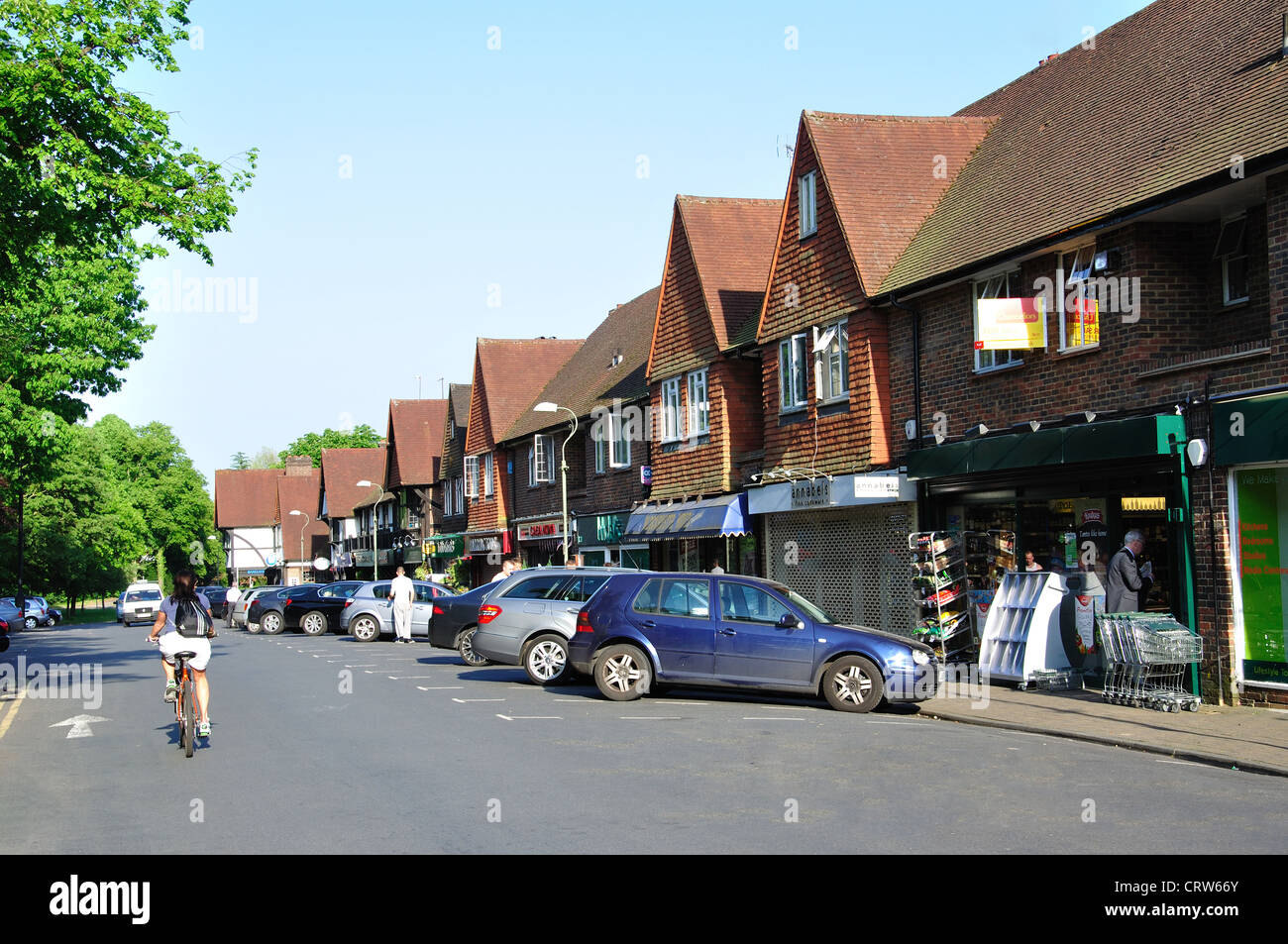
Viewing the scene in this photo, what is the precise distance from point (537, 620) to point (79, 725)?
6596mm

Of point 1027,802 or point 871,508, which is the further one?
point 871,508

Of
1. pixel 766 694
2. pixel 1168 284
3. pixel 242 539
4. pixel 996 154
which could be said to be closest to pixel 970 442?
pixel 1168 284

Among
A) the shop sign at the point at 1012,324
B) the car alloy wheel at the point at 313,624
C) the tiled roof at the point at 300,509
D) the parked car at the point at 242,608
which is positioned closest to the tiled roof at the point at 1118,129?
the shop sign at the point at 1012,324

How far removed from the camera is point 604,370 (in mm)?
39531

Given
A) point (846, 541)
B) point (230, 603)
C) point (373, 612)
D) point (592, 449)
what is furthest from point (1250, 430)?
point (230, 603)

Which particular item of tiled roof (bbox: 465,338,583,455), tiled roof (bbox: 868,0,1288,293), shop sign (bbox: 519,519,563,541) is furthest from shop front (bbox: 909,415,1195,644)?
tiled roof (bbox: 465,338,583,455)

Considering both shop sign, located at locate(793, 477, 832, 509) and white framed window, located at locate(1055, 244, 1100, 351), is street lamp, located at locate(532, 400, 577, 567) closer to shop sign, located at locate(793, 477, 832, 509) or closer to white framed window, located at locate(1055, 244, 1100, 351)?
shop sign, located at locate(793, 477, 832, 509)

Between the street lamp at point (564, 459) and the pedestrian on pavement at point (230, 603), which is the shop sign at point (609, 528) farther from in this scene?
the pedestrian on pavement at point (230, 603)

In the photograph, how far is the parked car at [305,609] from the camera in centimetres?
3909

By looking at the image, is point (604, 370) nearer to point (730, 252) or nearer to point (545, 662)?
point (730, 252)

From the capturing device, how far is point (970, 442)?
59.8 ft
